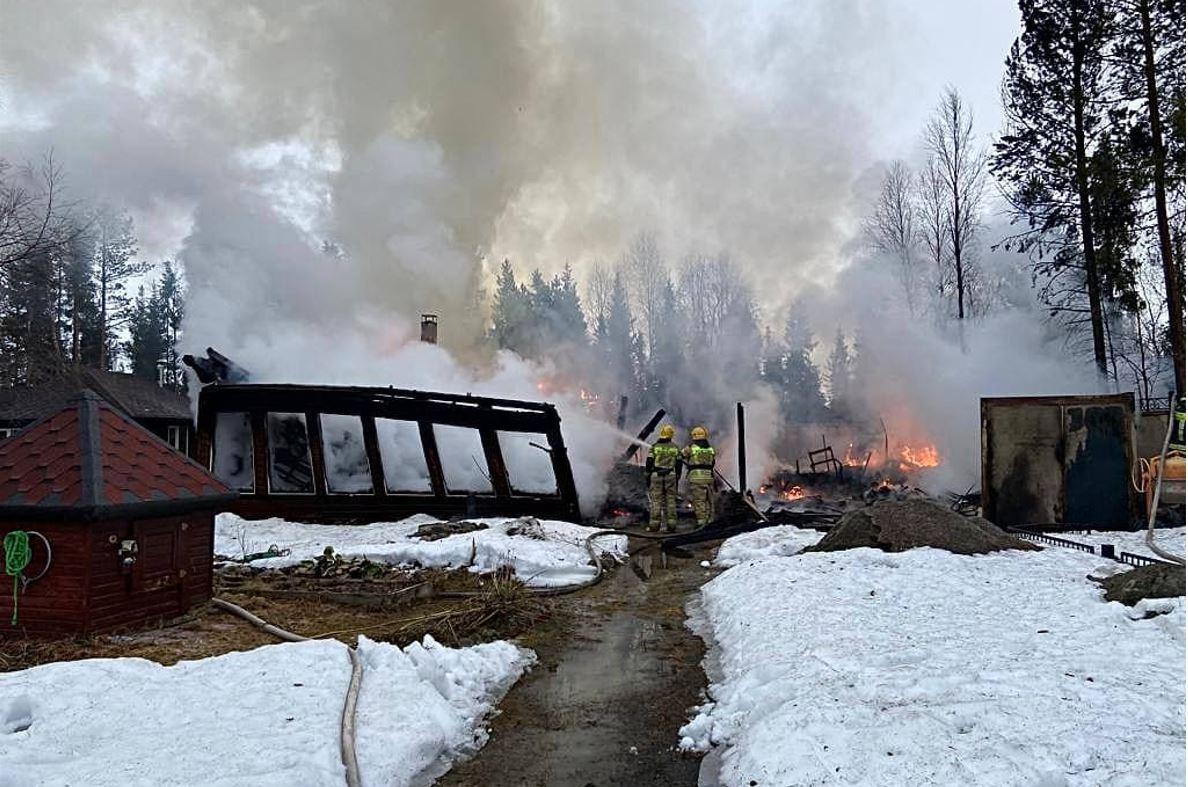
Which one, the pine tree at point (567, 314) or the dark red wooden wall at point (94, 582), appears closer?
the dark red wooden wall at point (94, 582)

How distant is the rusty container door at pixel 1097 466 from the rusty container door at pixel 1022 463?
16cm

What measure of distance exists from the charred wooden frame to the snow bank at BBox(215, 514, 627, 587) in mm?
469

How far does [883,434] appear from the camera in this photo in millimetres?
29094

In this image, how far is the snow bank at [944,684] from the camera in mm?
3699

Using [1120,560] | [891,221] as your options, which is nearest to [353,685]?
[1120,560]

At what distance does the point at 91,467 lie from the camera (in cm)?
702

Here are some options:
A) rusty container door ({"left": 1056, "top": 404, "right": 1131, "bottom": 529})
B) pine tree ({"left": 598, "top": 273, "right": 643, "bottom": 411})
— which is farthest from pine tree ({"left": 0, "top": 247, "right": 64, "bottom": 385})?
rusty container door ({"left": 1056, "top": 404, "right": 1131, "bottom": 529})

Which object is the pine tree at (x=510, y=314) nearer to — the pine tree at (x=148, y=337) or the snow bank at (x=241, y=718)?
the pine tree at (x=148, y=337)

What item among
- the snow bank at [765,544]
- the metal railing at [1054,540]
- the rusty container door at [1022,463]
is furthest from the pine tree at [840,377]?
the snow bank at [765,544]

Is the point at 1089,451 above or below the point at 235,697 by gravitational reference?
above

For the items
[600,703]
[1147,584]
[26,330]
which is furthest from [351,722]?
[26,330]

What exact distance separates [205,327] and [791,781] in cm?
→ 2099

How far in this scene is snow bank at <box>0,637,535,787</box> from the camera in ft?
12.9

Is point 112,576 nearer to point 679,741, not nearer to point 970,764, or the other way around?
point 679,741
